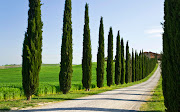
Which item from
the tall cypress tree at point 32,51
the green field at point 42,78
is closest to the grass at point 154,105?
the tall cypress tree at point 32,51

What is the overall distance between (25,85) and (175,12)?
11.9m

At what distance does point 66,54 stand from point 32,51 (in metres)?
6.39

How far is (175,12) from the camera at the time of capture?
776 centimetres

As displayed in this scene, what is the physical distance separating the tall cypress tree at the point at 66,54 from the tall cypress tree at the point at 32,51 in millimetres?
5409

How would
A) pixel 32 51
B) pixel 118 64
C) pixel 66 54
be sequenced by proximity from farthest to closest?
pixel 118 64 < pixel 66 54 < pixel 32 51

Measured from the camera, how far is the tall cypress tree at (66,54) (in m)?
20.8

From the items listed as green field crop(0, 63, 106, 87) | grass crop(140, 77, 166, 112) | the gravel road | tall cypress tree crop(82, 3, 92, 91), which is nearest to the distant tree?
green field crop(0, 63, 106, 87)

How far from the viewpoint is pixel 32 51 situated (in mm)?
15156

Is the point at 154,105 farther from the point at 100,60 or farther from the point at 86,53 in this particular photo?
the point at 100,60

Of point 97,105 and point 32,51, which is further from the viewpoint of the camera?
point 32,51

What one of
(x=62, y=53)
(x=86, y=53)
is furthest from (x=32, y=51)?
(x=86, y=53)

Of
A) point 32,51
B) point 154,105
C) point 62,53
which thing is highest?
point 62,53

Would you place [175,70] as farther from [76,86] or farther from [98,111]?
[76,86]

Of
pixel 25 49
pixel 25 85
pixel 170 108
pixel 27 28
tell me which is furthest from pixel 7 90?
pixel 170 108
